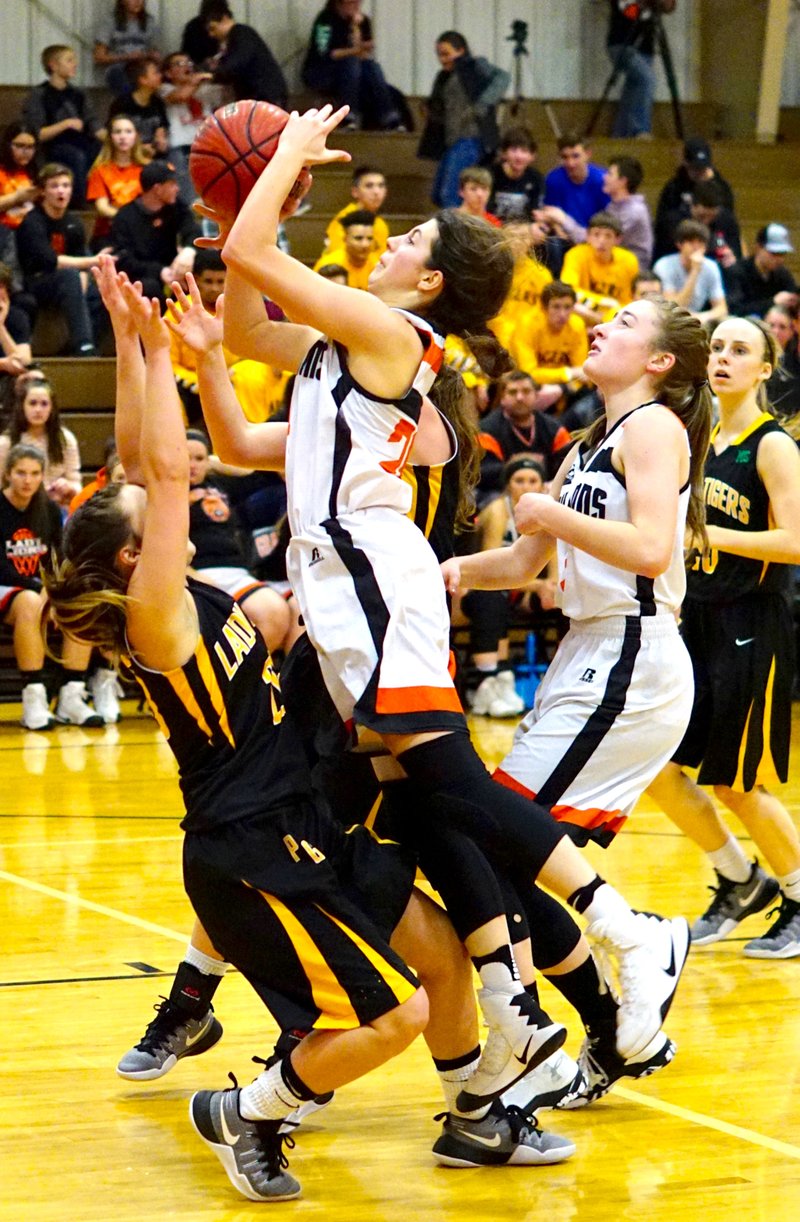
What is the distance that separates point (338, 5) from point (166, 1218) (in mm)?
12356

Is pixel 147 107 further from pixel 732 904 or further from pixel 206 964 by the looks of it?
pixel 206 964

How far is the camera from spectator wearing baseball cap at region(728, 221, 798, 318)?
12094mm

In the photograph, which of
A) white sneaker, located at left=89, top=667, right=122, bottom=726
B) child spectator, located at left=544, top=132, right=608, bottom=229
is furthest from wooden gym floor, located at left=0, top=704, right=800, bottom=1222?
child spectator, located at left=544, top=132, right=608, bottom=229

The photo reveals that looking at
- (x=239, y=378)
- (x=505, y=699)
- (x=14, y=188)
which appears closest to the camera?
(x=505, y=699)

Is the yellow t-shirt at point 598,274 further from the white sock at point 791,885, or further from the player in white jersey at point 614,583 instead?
the player in white jersey at point 614,583

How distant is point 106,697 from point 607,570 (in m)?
5.60

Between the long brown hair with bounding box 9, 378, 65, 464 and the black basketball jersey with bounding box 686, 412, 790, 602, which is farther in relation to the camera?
the long brown hair with bounding box 9, 378, 65, 464

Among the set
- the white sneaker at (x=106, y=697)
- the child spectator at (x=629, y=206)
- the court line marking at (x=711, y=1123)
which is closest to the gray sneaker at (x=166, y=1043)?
the court line marking at (x=711, y=1123)

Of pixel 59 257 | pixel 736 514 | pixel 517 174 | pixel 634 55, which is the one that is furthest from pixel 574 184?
pixel 736 514

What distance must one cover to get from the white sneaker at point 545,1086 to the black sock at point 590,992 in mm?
101

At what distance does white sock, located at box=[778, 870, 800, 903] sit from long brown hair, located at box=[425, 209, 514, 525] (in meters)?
1.87

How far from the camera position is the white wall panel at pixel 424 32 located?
14039mm

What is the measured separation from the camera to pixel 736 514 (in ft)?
15.8

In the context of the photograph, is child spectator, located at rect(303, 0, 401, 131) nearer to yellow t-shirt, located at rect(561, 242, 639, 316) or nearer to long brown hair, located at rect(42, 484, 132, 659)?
yellow t-shirt, located at rect(561, 242, 639, 316)
